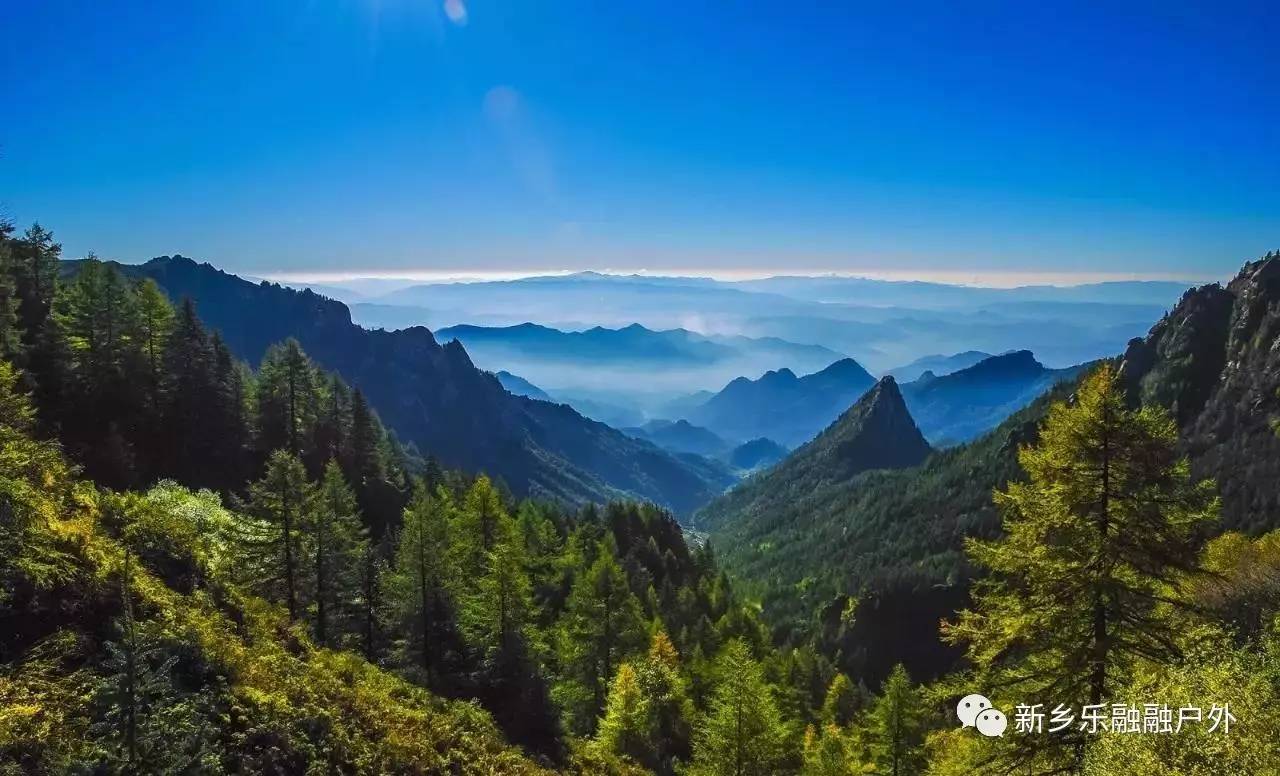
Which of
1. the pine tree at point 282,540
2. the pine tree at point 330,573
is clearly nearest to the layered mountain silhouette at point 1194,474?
the pine tree at point 330,573

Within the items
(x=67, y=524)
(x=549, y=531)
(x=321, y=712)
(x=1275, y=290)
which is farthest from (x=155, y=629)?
(x=1275, y=290)

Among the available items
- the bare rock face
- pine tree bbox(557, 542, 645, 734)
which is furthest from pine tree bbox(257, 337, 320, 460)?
the bare rock face

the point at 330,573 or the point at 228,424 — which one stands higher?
the point at 228,424

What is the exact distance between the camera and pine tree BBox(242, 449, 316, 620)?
114 feet

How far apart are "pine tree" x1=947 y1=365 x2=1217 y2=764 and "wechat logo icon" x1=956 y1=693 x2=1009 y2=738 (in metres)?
0.74

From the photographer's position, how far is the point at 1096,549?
14812 millimetres

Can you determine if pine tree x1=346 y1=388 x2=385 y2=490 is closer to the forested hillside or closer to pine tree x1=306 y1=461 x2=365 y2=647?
the forested hillside

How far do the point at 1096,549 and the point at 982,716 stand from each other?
548 cm

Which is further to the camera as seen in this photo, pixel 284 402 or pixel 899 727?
pixel 284 402

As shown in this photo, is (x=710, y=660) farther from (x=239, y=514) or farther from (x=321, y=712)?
(x=321, y=712)

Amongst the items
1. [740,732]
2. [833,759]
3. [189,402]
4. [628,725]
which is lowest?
[833,759]

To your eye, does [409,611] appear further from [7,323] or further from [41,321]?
[41,321]

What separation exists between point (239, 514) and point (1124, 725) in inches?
1718

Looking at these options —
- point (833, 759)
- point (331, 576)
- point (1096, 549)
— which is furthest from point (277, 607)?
point (1096, 549)
